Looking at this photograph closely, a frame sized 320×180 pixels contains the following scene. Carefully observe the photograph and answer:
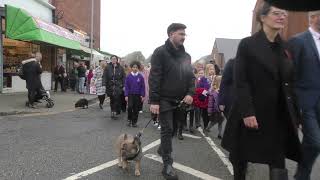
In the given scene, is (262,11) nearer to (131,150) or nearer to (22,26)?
(131,150)

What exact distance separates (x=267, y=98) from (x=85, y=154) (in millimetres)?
4077

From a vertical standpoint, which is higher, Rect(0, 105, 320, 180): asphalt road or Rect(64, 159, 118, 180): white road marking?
Rect(64, 159, 118, 180): white road marking

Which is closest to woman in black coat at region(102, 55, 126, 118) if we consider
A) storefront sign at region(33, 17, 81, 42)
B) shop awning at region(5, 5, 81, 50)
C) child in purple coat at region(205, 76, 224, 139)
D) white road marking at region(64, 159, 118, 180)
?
child in purple coat at region(205, 76, 224, 139)

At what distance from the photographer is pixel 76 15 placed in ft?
121

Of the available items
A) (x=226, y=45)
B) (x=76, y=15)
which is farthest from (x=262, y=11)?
(x=226, y=45)

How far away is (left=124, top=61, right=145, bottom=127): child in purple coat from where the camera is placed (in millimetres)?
11695

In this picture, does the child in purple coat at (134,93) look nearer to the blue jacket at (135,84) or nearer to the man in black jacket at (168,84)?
the blue jacket at (135,84)

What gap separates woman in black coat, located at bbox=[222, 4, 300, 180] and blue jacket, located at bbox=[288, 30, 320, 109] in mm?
542

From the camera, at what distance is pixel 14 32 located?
18422 mm

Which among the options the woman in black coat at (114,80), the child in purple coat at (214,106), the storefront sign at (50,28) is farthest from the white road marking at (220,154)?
the storefront sign at (50,28)

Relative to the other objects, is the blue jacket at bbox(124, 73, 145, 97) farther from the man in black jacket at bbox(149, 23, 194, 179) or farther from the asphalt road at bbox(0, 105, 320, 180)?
the man in black jacket at bbox(149, 23, 194, 179)

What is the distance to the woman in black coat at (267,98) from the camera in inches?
158

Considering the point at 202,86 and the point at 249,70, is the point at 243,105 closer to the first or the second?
the point at 249,70

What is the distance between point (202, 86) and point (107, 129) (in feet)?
8.13
